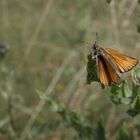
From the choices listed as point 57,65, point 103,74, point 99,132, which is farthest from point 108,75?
point 57,65

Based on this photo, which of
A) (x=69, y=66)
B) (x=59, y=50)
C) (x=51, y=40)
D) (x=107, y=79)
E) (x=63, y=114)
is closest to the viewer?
(x=107, y=79)

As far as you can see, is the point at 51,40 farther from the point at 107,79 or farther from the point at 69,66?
the point at 107,79

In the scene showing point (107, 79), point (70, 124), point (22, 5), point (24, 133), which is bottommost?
point (107, 79)

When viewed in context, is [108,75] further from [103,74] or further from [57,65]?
[57,65]

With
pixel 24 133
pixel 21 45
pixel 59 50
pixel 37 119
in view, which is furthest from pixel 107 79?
pixel 21 45

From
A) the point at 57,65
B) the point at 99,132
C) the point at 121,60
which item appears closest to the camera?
the point at 121,60

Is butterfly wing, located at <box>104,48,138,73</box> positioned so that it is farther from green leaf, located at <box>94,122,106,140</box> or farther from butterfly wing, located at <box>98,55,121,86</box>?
green leaf, located at <box>94,122,106,140</box>

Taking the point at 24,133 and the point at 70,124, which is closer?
the point at 70,124

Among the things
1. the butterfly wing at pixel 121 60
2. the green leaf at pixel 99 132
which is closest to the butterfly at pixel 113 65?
the butterfly wing at pixel 121 60
